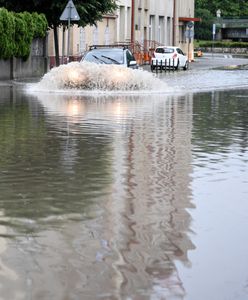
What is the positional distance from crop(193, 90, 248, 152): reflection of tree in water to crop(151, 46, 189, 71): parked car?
27241 mm

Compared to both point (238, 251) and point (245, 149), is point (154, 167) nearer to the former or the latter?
point (245, 149)

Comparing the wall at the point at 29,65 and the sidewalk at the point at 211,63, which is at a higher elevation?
the wall at the point at 29,65

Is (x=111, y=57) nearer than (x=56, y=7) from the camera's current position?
Yes

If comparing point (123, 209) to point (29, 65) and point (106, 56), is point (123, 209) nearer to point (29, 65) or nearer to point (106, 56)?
point (106, 56)

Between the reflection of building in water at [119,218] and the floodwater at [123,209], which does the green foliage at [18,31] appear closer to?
the floodwater at [123,209]

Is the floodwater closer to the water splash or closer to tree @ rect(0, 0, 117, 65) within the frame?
the water splash

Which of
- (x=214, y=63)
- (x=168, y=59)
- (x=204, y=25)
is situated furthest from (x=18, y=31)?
(x=204, y=25)

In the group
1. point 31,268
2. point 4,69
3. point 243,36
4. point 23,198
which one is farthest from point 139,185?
point 243,36

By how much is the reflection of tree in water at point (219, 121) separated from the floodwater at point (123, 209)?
5 cm

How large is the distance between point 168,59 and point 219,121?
37.5m

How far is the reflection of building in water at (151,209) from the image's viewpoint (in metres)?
5.89

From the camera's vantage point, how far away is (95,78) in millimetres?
26469

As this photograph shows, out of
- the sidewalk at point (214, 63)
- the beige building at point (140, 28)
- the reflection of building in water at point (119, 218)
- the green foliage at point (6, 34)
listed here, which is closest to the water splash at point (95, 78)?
the green foliage at point (6, 34)

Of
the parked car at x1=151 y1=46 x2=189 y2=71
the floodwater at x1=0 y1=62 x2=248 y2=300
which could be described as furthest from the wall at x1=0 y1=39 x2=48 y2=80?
the floodwater at x1=0 y1=62 x2=248 y2=300
